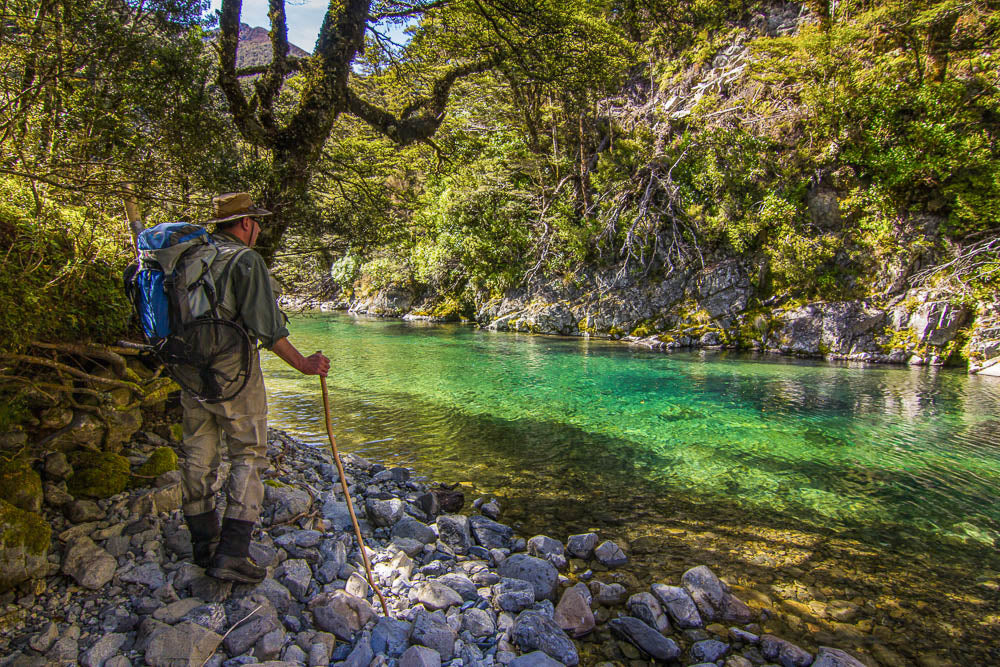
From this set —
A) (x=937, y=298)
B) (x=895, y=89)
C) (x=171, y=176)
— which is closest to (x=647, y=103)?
(x=895, y=89)

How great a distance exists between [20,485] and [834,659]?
5.04 m

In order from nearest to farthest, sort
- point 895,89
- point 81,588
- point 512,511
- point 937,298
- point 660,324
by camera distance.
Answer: point 81,588 → point 512,511 → point 937,298 → point 895,89 → point 660,324

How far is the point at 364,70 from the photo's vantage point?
7.84 metres

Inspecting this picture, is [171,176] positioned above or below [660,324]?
above

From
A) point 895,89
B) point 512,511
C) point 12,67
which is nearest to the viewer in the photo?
point 12,67

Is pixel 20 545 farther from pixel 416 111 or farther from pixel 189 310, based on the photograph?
pixel 416 111

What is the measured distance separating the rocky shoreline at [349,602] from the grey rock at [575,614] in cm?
1

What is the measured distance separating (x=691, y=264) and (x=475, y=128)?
12.3 metres

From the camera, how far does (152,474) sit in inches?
146

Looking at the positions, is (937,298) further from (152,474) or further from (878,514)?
(152,474)

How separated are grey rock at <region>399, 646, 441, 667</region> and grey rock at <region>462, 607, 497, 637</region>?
39 cm

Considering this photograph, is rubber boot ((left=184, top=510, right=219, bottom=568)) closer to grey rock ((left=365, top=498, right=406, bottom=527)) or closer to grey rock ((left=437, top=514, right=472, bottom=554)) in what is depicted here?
grey rock ((left=365, top=498, right=406, bottom=527))

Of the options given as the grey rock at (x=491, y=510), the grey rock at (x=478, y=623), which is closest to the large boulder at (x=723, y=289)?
the grey rock at (x=491, y=510)

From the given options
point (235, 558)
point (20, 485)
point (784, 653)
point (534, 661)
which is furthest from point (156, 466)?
point (784, 653)
